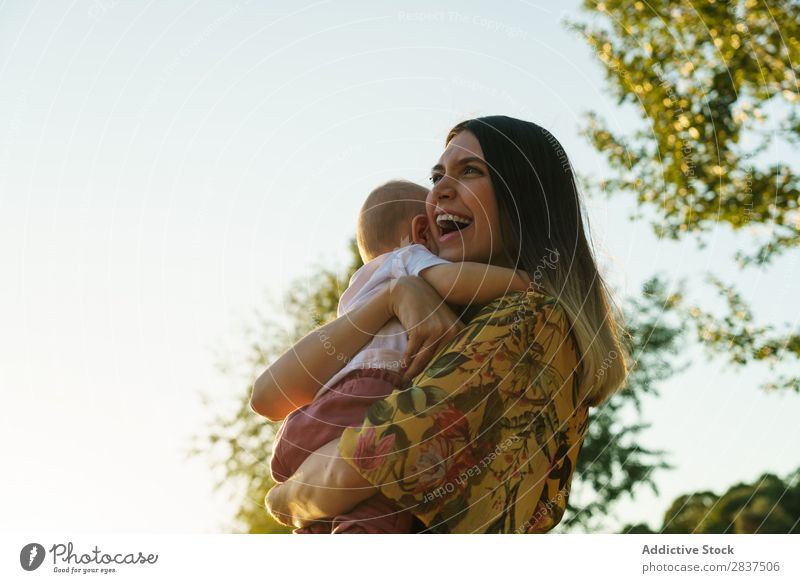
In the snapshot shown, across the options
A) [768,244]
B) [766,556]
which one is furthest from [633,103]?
[766,556]

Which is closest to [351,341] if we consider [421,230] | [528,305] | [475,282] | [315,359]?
[315,359]

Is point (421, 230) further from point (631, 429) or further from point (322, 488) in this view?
point (631, 429)

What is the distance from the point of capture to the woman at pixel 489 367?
7.68ft

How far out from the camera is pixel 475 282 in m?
2.63

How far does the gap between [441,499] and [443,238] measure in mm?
820

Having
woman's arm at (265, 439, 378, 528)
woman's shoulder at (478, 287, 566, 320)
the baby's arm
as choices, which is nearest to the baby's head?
the baby's arm

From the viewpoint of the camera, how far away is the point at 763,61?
861 cm

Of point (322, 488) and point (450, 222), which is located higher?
point (450, 222)

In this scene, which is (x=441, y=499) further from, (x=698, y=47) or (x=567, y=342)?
(x=698, y=47)

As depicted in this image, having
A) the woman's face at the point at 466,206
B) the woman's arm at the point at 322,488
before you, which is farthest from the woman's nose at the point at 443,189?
the woman's arm at the point at 322,488

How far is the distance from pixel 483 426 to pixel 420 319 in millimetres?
348

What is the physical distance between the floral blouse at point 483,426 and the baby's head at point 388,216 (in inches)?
33.7

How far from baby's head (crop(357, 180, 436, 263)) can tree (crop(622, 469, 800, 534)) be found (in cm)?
649

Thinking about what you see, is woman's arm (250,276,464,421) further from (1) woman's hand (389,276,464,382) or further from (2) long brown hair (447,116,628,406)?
(2) long brown hair (447,116,628,406)
